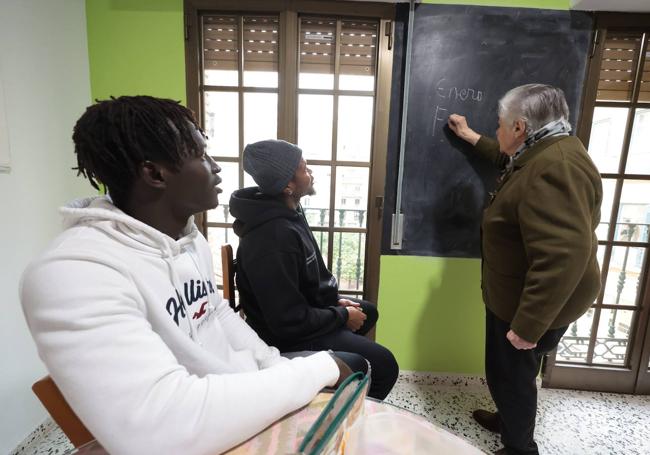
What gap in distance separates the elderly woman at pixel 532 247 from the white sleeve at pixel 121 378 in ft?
3.33

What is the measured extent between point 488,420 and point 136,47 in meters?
2.65

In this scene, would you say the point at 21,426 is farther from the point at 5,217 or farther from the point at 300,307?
the point at 300,307

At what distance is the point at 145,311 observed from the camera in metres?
0.59

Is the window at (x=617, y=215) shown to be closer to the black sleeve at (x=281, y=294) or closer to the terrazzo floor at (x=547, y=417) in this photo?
the terrazzo floor at (x=547, y=417)

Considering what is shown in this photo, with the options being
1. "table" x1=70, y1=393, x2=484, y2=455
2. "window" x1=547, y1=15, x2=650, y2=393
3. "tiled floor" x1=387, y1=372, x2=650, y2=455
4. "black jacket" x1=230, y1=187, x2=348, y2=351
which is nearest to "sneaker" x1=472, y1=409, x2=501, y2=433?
"tiled floor" x1=387, y1=372, x2=650, y2=455

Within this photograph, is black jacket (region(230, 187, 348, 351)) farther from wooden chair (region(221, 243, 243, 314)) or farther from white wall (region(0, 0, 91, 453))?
white wall (region(0, 0, 91, 453))

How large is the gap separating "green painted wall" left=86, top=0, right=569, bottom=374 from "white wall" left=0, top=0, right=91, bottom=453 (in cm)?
15

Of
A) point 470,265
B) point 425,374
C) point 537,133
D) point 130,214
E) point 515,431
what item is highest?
point 537,133

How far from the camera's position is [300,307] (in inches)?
45.1

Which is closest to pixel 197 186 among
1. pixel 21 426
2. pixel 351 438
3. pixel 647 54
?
pixel 351 438

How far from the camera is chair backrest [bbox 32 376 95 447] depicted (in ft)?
1.74

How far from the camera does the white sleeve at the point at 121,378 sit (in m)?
0.44

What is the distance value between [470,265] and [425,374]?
0.72m

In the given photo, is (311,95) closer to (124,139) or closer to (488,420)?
(124,139)
